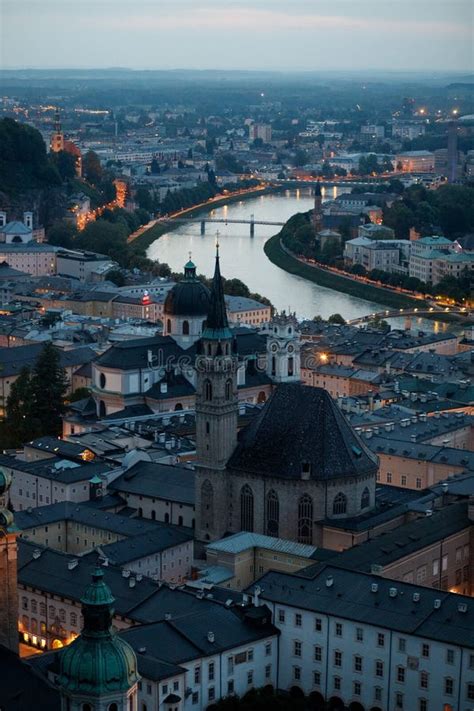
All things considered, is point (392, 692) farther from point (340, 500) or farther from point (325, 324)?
point (325, 324)

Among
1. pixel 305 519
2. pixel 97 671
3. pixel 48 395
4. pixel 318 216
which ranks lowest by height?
pixel 318 216

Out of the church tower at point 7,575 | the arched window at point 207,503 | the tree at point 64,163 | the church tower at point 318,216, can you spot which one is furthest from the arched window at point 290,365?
the tree at point 64,163

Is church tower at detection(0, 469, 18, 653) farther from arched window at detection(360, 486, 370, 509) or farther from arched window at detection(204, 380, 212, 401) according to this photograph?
arched window at detection(360, 486, 370, 509)

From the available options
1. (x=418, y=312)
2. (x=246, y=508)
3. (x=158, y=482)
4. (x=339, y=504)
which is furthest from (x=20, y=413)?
(x=418, y=312)

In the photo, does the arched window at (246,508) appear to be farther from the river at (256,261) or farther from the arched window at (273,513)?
the river at (256,261)

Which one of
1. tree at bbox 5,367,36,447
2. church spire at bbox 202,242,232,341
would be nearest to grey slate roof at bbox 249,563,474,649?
church spire at bbox 202,242,232,341

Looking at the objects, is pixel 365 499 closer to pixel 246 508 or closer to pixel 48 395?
pixel 246 508
